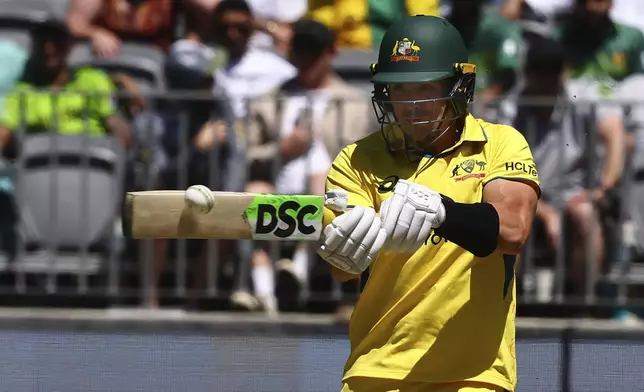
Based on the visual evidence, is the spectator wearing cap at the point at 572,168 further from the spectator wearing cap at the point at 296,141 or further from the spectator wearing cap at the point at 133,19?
the spectator wearing cap at the point at 133,19

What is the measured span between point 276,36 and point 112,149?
1524 millimetres

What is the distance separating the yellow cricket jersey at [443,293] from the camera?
3.93 metres

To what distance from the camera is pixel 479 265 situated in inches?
156

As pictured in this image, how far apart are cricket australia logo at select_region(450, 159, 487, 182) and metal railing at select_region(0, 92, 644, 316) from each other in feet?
14.5

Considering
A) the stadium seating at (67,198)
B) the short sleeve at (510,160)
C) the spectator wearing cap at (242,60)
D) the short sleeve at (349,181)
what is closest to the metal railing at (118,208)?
the stadium seating at (67,198)

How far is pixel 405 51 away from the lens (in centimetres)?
400

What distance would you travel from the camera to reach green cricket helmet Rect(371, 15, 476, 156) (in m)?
3.98

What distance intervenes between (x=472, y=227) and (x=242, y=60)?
18.4ft

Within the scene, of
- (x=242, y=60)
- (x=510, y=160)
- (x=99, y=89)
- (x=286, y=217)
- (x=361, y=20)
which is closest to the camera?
(x=286, y=217)

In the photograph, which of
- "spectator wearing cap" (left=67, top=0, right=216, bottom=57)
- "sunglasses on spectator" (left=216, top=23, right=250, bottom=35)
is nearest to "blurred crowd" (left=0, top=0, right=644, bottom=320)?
"sunglasses on spectator" (left=216, top=23, right=250, bottom=35)

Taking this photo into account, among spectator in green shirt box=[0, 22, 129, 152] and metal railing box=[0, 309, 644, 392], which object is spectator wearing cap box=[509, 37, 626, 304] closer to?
spectator in green shirt box=[0, 22, 129, 152]

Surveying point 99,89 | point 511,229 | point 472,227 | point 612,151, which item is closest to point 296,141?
point 99,89

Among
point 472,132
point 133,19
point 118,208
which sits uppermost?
point 472,132

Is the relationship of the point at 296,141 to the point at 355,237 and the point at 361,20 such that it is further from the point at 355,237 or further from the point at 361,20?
the point at 355,237
